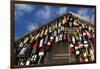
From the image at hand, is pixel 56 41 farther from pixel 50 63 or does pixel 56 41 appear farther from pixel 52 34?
pixel 50 63

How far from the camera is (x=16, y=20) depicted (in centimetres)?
208

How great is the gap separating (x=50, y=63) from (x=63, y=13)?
1.99ft

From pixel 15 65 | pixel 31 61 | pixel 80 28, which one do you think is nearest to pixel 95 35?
pixel 80 28

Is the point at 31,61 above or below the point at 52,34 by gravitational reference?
below

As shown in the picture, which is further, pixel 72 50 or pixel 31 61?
pixel 72 50

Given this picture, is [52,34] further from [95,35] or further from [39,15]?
[95,35]

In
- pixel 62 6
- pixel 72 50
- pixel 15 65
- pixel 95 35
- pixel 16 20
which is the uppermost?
pixel 62 6

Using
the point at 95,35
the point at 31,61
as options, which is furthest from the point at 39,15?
the point at 95,35

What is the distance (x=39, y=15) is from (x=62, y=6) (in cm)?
30

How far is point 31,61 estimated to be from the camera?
2.14 metres
